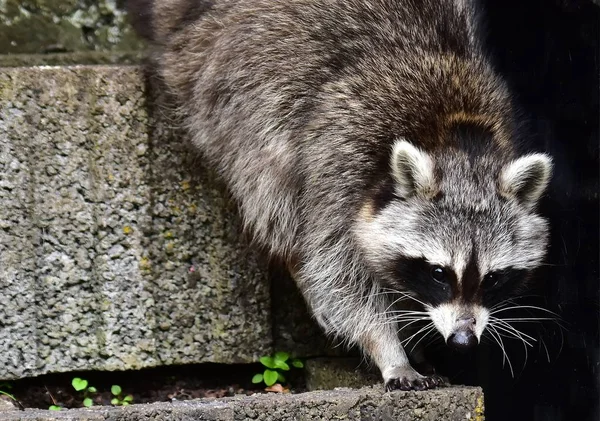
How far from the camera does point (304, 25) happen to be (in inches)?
151

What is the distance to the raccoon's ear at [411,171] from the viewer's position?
134 inches

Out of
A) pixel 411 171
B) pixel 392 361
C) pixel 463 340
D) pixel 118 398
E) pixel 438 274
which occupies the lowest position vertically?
pixel 118 398

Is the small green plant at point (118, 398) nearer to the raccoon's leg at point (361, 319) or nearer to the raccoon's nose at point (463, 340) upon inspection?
the raccoon's leg at point (361, 319)

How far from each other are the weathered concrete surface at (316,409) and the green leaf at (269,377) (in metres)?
0.69

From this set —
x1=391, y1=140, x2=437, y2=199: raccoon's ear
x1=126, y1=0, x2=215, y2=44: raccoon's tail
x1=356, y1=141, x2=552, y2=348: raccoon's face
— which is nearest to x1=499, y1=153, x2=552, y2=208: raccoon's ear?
x1=356, y1=141, x2=552, y2=348: raccoon's face

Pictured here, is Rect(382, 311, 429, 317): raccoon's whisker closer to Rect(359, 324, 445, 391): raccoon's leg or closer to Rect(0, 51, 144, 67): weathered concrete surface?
Rect(359, 324, 445, 391): raccoon's leg

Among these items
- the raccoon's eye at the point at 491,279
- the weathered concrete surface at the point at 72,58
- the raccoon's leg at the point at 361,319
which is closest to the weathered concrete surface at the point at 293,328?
the raccoon's leg at the point at 361,319

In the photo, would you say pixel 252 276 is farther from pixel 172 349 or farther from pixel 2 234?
pixel 2 234

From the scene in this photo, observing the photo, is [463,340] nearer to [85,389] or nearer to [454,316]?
[454,316]

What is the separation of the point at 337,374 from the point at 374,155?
911 millimetres

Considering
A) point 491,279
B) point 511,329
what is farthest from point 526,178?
point 511,329

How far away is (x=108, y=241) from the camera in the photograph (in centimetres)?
388

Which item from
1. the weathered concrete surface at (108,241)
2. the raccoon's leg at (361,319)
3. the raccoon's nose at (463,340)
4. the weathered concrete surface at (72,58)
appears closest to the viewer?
the raccoon's nose at (463,340)

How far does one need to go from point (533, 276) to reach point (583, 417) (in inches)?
21.9
